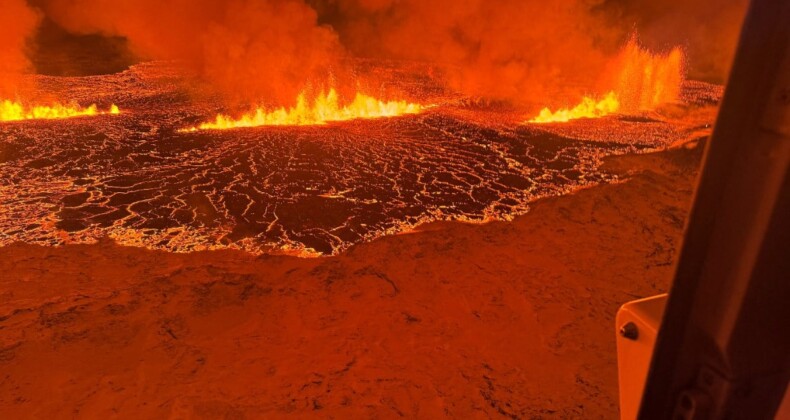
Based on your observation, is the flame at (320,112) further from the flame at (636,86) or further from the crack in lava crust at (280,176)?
the flame at (636,86)

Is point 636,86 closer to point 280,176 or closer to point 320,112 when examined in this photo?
point 320,112

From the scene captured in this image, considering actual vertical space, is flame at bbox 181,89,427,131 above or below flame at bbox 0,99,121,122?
above

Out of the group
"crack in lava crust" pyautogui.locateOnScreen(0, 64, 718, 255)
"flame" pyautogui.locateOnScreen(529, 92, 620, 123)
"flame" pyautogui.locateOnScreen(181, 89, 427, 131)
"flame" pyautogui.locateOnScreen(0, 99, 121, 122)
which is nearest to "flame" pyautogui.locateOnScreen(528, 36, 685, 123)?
"flame" pyautogui.locateOnScreen(529, 92, 620, 123)

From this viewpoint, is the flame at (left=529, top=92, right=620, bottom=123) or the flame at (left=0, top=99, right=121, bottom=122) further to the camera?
the flame at (left=529, top=92, right=620, bottom=123)

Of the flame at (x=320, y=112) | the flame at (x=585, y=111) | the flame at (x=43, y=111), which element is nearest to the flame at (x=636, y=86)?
the flame at (x=585, y=111)

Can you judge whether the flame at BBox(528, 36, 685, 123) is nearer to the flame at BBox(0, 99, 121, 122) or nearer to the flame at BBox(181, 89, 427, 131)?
the flame at BBox(181, 89, 427, 131)

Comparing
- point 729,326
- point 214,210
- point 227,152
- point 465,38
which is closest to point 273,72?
point 227,152

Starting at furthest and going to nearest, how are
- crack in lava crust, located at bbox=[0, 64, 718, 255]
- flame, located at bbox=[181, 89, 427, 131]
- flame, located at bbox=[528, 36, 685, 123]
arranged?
1. flame, located at bbox=[528, 36, 685, 123]
2. flame, located at bbox=[181, 89, 427, 131]
3. crack in lava crust, located at bbox=[0, 64, 718, 255]
